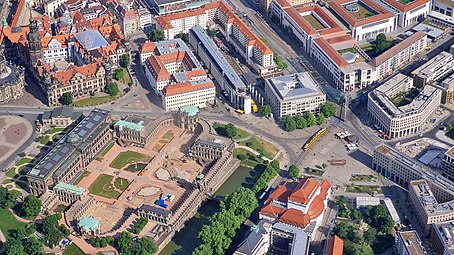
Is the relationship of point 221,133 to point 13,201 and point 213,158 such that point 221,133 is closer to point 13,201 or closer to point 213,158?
point 213,158

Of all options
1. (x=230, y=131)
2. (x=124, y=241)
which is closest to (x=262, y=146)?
(x=230, y=131)

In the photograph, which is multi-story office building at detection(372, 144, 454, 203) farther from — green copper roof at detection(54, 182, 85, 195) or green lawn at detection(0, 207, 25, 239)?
green lawn at detection(0, 207, 25, 239)

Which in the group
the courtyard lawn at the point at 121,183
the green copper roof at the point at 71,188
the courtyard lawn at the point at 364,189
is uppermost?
the green copper roof at the point at 71,188

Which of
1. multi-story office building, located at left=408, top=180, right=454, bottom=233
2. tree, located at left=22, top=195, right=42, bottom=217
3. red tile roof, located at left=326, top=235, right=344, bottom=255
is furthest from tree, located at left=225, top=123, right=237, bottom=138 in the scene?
tree, located at left=22, top=195, right=42, bottom=217

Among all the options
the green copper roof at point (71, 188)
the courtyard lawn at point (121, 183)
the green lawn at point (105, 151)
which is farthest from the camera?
the green lawn at point (105, 151)

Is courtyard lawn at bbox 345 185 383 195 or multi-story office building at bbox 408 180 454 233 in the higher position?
multi-story office building at bbox 408 180 454 233

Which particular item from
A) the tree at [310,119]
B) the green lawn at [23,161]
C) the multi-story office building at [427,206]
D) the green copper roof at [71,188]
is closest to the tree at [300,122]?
the tree at [310,119]

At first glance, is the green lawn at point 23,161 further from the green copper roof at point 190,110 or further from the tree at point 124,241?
the green copper roof at point 190,110

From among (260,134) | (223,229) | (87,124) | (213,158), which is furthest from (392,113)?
(87,124)
